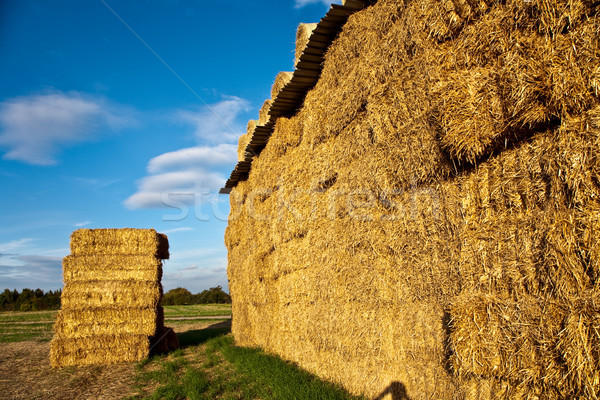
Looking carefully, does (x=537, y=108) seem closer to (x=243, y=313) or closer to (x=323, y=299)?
(x=323, y=299)

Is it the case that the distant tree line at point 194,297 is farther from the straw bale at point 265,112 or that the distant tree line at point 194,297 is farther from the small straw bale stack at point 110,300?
the straw bale at point 265,112

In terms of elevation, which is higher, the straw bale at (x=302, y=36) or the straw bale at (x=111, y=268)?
the straw bale at (x=302, y=36)

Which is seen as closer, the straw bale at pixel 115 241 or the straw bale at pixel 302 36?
the straw bale at pixel 302 36

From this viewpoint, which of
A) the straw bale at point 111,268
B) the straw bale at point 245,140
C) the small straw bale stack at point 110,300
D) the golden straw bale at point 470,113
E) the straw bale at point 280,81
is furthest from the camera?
the straw bale at point 111,268

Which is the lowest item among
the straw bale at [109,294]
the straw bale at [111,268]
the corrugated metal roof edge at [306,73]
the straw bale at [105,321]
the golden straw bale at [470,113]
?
the straw bale at [105,321]

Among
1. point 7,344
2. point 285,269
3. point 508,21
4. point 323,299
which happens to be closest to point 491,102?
point 508,21

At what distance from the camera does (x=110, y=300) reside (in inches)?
440

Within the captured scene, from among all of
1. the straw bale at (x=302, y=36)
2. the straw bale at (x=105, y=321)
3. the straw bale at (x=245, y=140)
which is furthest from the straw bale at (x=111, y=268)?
the straw bale at (x=302, y=36)

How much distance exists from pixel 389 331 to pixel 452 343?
124cm

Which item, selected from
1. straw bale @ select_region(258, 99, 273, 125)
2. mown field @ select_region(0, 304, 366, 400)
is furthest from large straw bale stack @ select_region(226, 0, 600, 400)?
straw bale @ select_region(258, 99, 273, 125)

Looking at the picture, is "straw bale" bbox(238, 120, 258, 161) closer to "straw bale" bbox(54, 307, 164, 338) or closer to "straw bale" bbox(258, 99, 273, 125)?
"straw bale" bbox(258, 99, 273, 125)

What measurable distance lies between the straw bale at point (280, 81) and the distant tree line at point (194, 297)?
134 feet

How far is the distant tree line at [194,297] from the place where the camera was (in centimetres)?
4656

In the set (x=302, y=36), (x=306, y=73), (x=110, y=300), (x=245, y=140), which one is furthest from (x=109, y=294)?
(x=302, y=36)
